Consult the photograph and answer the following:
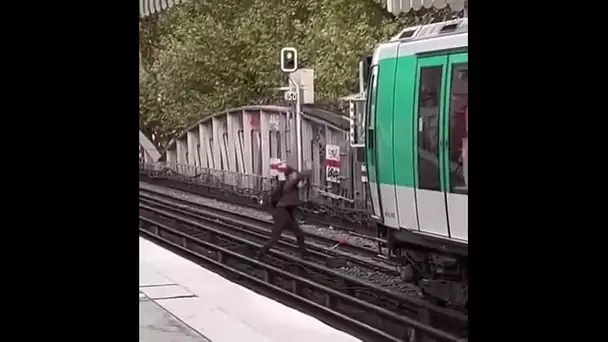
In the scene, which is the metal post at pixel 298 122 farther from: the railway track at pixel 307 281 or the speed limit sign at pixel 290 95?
the railway track at pixel 307 281

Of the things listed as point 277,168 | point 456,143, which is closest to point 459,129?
point 456,143

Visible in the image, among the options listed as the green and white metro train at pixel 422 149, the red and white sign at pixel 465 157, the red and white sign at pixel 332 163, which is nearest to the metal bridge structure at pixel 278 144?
the red and white sign at pixel 332 163

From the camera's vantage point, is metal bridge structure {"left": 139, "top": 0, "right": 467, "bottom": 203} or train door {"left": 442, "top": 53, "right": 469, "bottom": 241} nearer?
train door {"left": 442, "top": 53, "right": 469, "bottom": 241}

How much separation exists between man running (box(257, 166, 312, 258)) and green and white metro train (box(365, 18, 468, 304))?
1.04ft

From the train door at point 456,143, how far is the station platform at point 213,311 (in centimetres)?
70

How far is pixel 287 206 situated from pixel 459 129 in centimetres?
78

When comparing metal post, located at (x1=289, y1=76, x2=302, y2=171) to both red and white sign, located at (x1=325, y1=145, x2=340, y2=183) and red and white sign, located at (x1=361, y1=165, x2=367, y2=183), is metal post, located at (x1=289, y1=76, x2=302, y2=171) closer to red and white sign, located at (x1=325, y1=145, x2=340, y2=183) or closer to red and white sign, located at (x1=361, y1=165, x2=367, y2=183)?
red and white sign, located at (x1=325, y1=145, x2=340, y2=183)

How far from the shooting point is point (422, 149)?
124 inches

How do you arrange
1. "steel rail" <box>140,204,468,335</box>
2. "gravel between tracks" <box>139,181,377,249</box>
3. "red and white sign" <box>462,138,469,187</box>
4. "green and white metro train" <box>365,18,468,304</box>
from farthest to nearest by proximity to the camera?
"gravel between tracks" <box>139,181,377,249</box> < "steel rail" <box>140,204,468,335</box> < "green and white metro train" <box>365,18,468,304</box> < "red and white sign" <box>462,138,469,187</box>

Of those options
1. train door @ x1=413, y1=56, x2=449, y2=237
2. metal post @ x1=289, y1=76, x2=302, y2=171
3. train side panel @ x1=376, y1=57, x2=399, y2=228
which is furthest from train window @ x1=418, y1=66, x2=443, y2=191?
metal post @ x1=289, y1=76, x2=302, y2=171

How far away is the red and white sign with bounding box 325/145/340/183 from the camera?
126 inches
